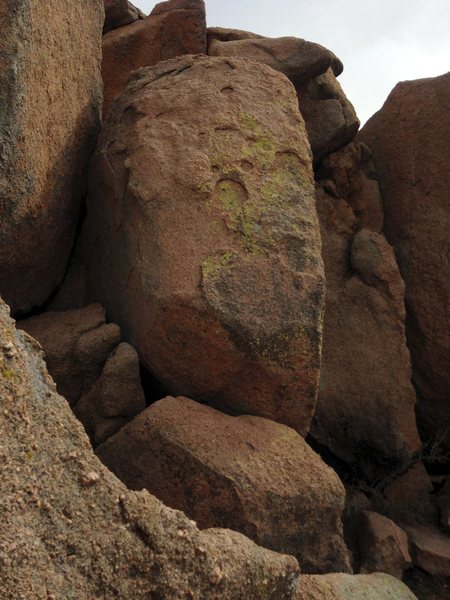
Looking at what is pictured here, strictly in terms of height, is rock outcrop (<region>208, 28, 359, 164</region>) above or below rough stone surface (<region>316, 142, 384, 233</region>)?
above

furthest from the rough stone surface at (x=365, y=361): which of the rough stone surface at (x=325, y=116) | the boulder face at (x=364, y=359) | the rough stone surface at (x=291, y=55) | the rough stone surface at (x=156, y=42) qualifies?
the rough stone surface at (x=156, y=42)

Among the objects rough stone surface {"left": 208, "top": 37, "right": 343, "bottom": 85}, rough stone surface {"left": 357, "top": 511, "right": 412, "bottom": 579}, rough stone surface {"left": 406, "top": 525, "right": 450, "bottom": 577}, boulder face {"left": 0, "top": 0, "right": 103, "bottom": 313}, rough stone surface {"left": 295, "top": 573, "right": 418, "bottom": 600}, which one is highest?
rough stone surface {"left": 208, "top": 37, "right": 343, "bottom": 85}

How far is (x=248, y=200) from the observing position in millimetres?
3463

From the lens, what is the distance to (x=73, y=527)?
1.82 metres

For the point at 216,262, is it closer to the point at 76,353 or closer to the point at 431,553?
the point at 76,353

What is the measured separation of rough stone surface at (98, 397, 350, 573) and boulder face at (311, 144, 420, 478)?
135 cm

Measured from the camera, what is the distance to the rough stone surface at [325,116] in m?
5.08

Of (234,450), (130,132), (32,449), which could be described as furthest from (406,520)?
(32,449)

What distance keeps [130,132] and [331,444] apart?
79.1 inches

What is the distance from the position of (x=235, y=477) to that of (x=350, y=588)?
548mm

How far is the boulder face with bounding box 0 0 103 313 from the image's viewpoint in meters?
2.89

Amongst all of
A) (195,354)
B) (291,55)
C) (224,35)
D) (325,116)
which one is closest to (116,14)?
(224,35)

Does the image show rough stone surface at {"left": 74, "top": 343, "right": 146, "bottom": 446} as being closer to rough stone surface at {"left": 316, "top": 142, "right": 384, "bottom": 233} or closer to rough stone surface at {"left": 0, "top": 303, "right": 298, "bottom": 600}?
rough stone surface at {"left": 0, "top": 303, "right": 298, "bottom": 600}

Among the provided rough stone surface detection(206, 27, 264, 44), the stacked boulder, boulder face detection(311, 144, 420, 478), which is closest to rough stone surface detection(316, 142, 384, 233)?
boulder face detection(311, 144, 420, 478)
